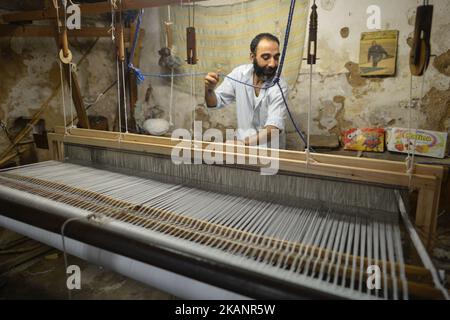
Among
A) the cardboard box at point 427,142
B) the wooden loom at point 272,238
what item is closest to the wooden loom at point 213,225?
the wooden loom at point 272,238

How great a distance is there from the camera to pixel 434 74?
10.8 feet

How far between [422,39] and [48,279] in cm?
289

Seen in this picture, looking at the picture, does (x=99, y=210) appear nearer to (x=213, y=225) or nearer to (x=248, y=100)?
(x=213, y=225)

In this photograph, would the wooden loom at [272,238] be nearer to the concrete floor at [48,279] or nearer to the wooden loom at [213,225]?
the wooden loom at [213,225]

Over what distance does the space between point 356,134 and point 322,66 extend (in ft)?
2.94

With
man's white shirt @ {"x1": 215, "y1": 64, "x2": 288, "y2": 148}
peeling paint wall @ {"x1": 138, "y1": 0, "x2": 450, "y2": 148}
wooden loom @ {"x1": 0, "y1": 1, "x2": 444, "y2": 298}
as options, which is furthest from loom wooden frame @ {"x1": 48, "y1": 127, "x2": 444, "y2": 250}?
peeling paint wall @ {"x1": 138, "y1": 0, "x2": 450, "y2": 148}

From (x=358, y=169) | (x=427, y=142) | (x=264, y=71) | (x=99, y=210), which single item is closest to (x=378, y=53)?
(x=427, y=142)

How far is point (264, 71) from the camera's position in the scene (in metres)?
2.67

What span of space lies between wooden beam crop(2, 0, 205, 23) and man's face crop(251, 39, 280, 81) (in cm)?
95

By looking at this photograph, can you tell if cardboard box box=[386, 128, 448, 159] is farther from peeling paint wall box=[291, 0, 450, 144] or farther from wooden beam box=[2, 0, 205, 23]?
wooden beam box=[2, 0, 205, 23]

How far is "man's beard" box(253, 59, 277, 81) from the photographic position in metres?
2.65
